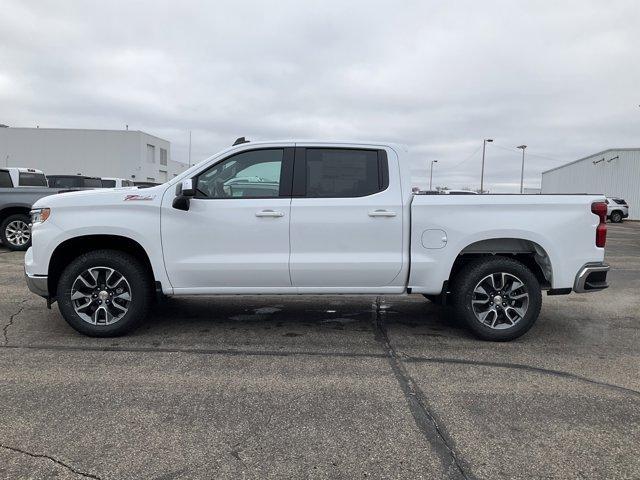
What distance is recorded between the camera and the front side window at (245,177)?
200 inches

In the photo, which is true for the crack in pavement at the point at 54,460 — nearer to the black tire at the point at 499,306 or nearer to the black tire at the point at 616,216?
the black tire at the point at 499,306

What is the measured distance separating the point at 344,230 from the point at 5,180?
1111 cm

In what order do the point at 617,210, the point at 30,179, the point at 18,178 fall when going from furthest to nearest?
the point at 617,210, the point at 30,179, the point at 18,178

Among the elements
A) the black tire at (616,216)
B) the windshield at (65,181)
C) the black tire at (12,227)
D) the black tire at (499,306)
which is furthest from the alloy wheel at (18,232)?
the black tire at (616,216)

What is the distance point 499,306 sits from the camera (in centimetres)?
511

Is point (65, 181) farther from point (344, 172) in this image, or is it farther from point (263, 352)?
point (263, 352)

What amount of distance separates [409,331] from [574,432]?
93.4 inches

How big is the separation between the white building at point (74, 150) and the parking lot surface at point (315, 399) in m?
50.8

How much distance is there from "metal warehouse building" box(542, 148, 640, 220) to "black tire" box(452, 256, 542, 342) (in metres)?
40.4

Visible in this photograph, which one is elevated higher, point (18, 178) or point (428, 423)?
point (18, 178)

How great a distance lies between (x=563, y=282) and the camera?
16.8 ft

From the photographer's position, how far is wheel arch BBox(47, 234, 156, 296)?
5.08m

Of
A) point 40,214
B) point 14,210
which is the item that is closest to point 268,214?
point 40,214

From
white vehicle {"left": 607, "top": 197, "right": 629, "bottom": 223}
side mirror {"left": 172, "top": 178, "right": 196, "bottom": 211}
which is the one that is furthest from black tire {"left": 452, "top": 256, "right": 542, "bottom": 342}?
white vehicle {"left": 607, "top": 197, "right": 629, "bottom": 223}
